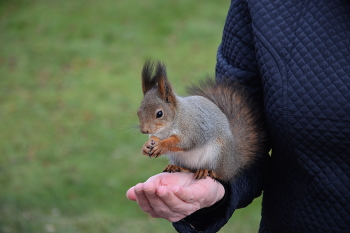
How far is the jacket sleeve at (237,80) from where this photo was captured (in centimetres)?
85

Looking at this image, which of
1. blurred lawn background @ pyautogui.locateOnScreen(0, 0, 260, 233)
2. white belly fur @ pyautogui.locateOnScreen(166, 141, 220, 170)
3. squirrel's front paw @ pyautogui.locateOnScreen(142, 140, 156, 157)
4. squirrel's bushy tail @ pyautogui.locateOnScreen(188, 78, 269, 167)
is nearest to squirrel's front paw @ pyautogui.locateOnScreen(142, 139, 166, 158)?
squirrel's front paw @ pyautogui.locateOnScreen(142, 140, 156, 157)

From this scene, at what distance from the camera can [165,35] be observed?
4227 millimetres

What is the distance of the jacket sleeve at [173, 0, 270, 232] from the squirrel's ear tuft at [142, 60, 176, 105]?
0.50 feet

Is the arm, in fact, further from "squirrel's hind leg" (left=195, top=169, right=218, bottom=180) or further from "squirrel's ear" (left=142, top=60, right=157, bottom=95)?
"squirrel's ear" (left=142, top=60, right=157, bottom=95)

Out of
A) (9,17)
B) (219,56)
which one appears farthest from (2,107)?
(219,56)

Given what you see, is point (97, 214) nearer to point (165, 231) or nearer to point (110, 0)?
point (165, 231)

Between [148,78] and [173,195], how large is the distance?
291mm

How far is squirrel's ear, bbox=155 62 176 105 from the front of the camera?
2.90 ft

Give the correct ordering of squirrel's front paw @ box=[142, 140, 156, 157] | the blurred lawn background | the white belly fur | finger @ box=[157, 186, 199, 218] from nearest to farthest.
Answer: finger @ box=[157, 186, 199, 218], squirrel's front paw @ box=[142, 140, 156, 157], the white belly fur, the blurred lawn background

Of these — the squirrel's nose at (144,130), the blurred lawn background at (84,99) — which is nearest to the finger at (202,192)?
the squirrel's nose at (144,130)

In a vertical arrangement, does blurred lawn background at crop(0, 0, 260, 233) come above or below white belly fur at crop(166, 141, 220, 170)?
above

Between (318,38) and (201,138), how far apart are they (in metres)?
0.31

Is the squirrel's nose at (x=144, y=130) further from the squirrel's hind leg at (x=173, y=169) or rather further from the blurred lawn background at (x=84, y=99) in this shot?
the blurred lawn background at (x=84, y=99)

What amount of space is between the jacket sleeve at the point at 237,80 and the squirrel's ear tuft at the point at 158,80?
0.15 meters
